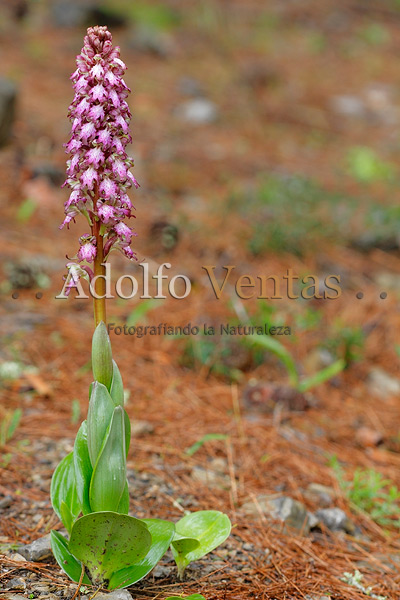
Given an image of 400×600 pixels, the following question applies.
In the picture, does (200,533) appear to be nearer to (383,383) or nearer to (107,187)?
(107,187)

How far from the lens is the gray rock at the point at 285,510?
244 cm

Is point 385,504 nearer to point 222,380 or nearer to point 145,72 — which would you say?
point 222,380

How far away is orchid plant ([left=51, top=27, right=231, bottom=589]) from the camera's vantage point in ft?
5.27

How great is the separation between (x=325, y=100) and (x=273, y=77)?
988 mm

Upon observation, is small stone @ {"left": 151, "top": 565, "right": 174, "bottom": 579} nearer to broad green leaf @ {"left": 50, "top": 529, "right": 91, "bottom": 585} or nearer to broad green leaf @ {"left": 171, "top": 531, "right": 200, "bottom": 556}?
broad green leaf @ {"left": 171, "top": 531, "right": 200, "bottom": 556}

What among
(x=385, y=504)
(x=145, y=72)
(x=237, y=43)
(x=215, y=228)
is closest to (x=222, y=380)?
(x=385, y=504)

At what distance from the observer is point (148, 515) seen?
7.60 feet

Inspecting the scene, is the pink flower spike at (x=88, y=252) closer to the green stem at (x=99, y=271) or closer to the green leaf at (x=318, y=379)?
the green stem at (x=99, y=271)

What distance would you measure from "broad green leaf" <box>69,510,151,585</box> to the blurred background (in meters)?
1.11

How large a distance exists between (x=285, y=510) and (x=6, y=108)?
5.30m

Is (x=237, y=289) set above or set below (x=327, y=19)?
below

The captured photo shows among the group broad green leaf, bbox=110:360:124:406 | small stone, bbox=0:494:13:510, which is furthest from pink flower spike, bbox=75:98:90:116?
small stone, bbox=0:494:13:510

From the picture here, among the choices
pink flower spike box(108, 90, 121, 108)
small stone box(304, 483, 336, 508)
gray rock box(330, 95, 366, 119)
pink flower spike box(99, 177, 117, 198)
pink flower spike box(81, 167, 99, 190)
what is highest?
gray rock box(330, 95, 366, 119)

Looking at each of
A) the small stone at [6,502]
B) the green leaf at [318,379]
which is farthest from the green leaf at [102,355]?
the green leaf at [318,379]
